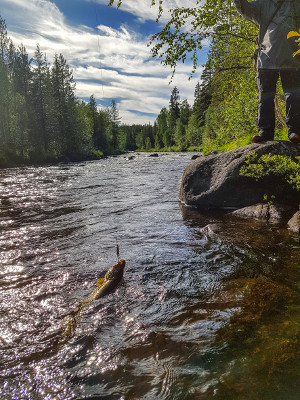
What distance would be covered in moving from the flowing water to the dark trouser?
2.12 m

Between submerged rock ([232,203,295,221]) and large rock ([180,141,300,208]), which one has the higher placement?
large rock ([180,141,300,208])

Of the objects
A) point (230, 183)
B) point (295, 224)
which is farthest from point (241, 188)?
point (295, 224)

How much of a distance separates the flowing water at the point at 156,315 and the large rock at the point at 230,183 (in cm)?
122

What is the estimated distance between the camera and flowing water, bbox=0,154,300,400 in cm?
179

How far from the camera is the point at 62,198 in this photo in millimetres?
9383

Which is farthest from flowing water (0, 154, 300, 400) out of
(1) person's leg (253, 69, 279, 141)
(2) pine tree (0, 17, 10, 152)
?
(2) pine tree (0, 17, 10, 152)

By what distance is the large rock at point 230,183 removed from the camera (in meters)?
5.74

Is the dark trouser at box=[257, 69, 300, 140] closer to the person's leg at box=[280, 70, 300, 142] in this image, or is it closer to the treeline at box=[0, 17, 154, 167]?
the person's leg at box=[280, 70, 300, 142]

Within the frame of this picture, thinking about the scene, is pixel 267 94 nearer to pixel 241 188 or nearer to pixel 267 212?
pixel 241 188

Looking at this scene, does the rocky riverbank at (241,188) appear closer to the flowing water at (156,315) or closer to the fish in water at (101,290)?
the flowing water at (156,315)

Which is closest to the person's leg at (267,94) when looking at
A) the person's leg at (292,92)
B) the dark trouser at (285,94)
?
the dark trouser at (285,94)

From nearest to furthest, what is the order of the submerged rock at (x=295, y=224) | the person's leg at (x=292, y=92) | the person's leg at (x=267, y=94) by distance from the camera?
1. the submerged rock at (x=295, y=224)
2. the person's leg at (x=292, y=92)
3. the person's leg at (x=267, y=94)

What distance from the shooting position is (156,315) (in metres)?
2.62

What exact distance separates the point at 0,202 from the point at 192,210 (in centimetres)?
623
